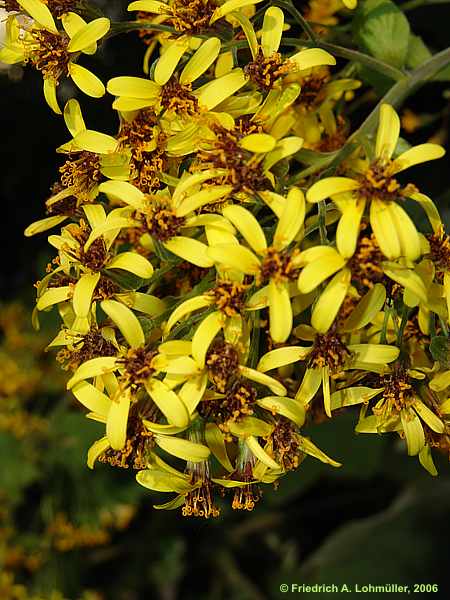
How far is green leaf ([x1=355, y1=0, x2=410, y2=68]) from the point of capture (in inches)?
35.2

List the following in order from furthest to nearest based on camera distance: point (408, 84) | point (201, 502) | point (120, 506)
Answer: point (120, 506) → point (408, 84) → point (201, 502)

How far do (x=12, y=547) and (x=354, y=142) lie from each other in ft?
3.56

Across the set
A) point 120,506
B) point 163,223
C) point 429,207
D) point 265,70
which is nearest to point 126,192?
point 163,223

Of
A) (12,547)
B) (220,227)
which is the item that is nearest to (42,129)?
(12,547)

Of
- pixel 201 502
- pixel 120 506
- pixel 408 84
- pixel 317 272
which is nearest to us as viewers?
pixel 317 272

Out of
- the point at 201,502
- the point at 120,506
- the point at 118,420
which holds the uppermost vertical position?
the point at 118,420

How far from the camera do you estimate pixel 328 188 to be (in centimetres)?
70

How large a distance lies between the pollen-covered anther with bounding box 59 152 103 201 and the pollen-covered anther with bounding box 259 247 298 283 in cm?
21

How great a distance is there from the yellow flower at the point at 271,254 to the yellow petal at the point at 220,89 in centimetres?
10

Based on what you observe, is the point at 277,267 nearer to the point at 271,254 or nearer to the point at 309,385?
the point at 271,254

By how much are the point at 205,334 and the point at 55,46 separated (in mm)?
325

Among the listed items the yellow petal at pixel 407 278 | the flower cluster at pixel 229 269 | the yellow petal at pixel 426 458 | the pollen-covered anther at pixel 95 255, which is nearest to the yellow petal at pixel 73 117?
the flower cluster at pixel 229 269

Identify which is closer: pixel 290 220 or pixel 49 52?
pixel 290 220

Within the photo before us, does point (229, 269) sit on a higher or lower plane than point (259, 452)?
higher
